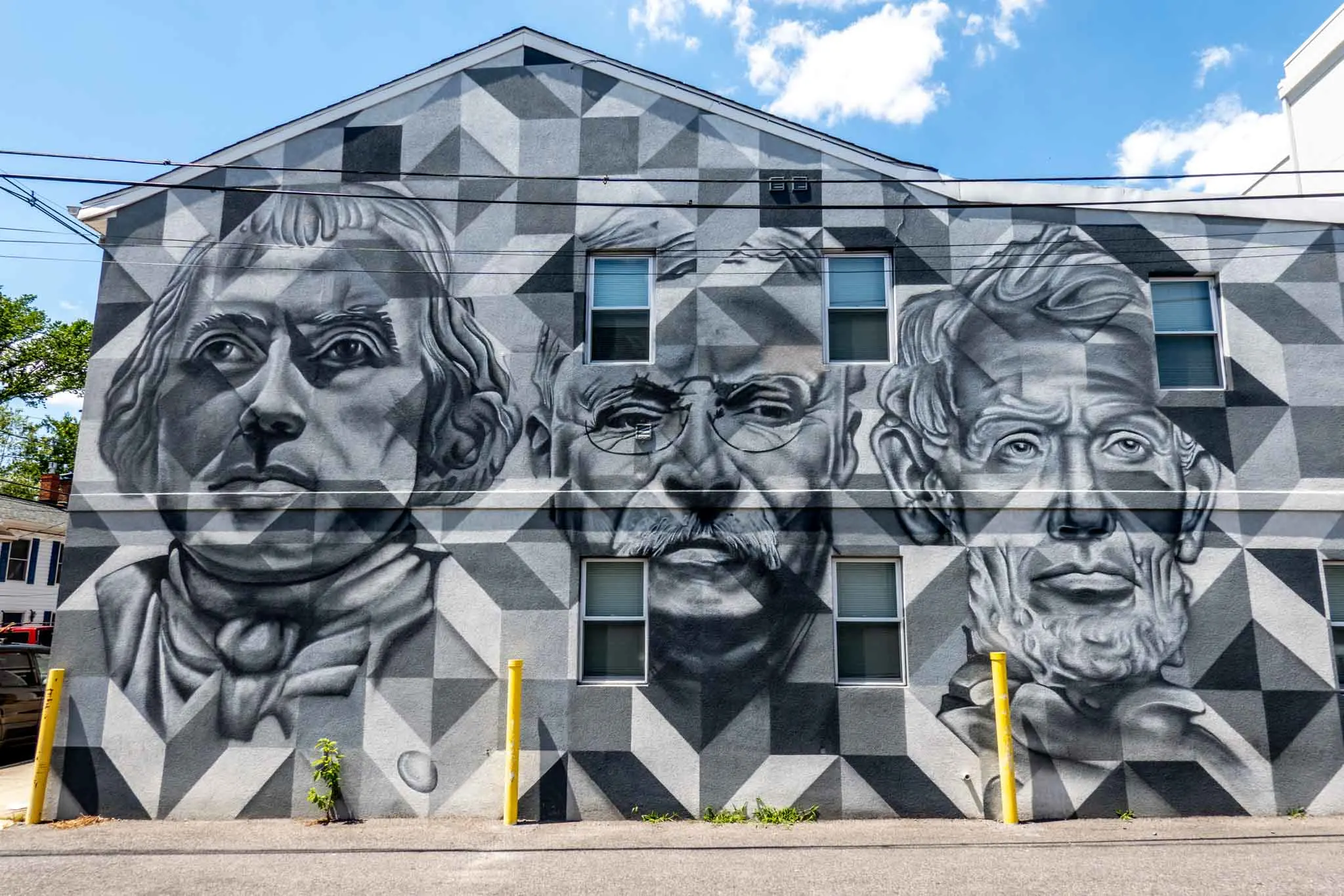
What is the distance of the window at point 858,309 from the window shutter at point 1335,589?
5357mm

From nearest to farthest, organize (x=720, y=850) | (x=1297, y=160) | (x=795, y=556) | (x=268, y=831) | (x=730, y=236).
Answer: (x=720, y=850) → (x=268, y=831) → (x=795, y=556) → (x=730, y=236) → (x=1297, y=160)

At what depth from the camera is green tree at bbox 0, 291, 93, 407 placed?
33969mm

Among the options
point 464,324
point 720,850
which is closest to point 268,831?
point 720,850

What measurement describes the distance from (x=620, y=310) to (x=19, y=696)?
38.7 feet

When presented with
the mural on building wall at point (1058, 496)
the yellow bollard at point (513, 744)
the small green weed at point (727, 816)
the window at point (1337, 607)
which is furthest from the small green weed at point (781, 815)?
the window at point (1337, 607)

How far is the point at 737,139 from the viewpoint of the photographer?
1030cm

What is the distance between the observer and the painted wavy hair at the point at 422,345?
974cm

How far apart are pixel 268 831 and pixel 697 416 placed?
20.5ft

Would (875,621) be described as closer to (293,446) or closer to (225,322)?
(293,446)

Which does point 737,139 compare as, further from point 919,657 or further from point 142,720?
point 142,720

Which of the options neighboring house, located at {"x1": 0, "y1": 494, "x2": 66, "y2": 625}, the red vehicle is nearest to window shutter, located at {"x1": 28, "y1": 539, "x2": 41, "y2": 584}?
neighboring house, located at {"x1": 0, "y1": 494, "x2": 66, "y2": 625}

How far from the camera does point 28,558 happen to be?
27.8 meters

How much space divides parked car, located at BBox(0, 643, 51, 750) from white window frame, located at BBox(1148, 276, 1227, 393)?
52.9 feet

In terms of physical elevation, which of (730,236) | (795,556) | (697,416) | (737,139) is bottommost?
(795,556)
